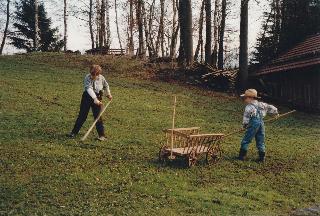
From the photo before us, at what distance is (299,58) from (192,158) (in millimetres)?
13786

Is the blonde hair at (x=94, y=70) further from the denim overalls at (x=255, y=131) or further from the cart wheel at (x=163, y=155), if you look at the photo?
the denim overalls at (x=255, y=131)

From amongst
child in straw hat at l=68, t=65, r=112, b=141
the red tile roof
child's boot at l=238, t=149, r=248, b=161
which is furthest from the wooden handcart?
the red tile roof

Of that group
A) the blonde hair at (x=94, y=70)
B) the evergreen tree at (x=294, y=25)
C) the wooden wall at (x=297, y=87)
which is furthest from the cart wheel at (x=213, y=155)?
the evergreen tree at (x=294, y=25)

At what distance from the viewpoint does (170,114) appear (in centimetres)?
1791

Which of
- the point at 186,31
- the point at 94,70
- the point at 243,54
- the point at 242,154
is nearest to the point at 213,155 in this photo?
the point at 242,154

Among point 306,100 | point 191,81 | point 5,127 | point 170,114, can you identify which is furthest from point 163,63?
point 5,127

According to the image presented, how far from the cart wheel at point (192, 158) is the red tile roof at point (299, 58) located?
11.7 meters

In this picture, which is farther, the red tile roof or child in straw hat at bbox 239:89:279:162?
the red tile roof

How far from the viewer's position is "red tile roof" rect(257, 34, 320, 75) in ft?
71.7

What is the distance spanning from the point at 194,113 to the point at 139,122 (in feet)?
10.6

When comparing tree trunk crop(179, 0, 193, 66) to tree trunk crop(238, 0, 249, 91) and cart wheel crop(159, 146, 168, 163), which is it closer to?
tree trunk crop(238, 0, 249, 91)

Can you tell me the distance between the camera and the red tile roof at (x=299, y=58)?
21.8m

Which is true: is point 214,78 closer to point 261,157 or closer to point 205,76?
point 205,76

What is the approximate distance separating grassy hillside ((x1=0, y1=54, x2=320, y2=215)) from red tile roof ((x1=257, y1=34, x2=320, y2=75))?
322 centimetres
